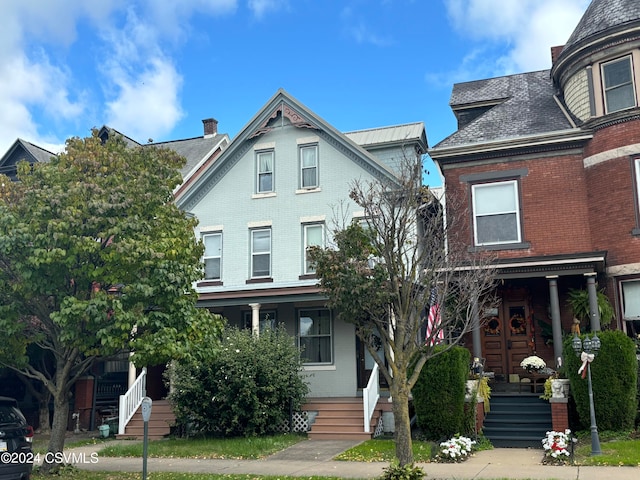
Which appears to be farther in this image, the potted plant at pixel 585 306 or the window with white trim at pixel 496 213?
the window with white trim at pixel 496 213

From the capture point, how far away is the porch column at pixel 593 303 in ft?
55.0

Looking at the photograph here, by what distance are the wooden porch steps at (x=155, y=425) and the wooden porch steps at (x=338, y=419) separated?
413cm

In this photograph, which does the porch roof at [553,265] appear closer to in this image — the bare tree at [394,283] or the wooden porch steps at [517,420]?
the wooden porch steps at [517,420]

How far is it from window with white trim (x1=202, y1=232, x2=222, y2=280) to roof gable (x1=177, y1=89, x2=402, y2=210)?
140 cm

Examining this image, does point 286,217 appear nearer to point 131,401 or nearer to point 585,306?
point 131,401

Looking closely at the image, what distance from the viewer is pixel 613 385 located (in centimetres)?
1398

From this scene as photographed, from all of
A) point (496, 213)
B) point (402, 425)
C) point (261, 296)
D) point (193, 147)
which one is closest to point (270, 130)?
point (261, 296)

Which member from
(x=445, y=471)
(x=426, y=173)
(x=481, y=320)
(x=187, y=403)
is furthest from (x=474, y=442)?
(x=187, y=403)

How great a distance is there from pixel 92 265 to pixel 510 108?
13.9 meters

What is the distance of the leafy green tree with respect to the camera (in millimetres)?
12281

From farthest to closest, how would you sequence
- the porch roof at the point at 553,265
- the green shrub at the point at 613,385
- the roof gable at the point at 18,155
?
the roof gable at the point at 18,155, the porch roof at the point at 553,265, the green shrub at the point at 613,385

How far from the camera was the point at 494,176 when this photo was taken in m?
19.0

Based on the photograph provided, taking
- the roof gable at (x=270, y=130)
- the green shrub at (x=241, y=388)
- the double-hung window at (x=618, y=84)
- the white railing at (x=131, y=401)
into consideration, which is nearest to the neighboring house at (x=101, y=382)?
the white railing at (x=131, y=401)

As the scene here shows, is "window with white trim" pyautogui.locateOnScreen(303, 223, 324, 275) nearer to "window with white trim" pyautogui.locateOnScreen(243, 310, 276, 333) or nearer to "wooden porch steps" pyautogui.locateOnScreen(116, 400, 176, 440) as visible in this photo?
"window with white trim" pyautogui.locateOnScreen(243, 310, 276, 333)
